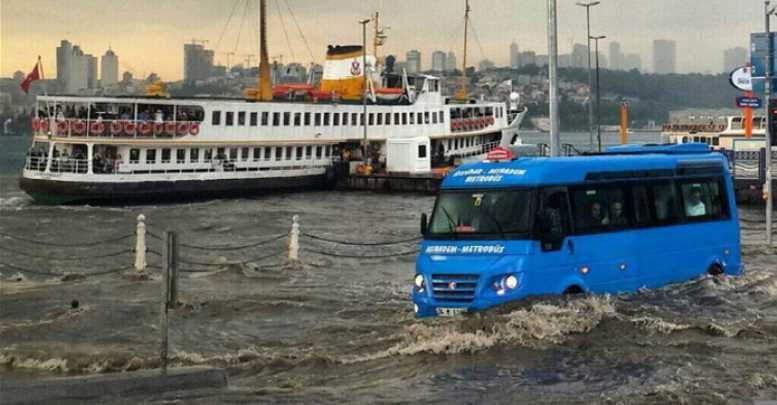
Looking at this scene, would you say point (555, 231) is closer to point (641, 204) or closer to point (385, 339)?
point (385, 339)

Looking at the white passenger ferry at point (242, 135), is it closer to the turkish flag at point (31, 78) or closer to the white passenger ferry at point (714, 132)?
the turkish flag at point (31, 78)

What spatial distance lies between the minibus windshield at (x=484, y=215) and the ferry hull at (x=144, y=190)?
1432 inches

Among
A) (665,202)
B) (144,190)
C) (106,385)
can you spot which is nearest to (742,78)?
(665,202)

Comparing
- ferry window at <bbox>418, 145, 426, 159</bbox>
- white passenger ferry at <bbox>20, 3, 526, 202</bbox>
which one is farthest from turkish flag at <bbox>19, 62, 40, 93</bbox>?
ferry window at <bbox>418, 145, 426, 159</bbox>

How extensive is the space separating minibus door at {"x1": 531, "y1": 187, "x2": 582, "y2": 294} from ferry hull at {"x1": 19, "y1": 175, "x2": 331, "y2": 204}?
3724 centimetres

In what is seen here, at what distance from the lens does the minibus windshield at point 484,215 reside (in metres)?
13.7

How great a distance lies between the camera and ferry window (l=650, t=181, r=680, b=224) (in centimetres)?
1638

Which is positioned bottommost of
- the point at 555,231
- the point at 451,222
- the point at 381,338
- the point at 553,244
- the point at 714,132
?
the point at 381,338

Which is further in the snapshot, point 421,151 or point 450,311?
point 421,151

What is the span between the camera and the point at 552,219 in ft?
44.7

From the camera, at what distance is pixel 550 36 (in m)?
23.4

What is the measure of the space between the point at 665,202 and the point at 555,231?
12.6 feet

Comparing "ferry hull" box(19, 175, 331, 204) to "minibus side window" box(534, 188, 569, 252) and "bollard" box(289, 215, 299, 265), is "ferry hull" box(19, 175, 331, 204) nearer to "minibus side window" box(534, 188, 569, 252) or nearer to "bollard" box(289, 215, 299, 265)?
"bollard" box(289, 215, 299, 265)

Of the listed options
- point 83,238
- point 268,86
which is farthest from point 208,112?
point 83,238
